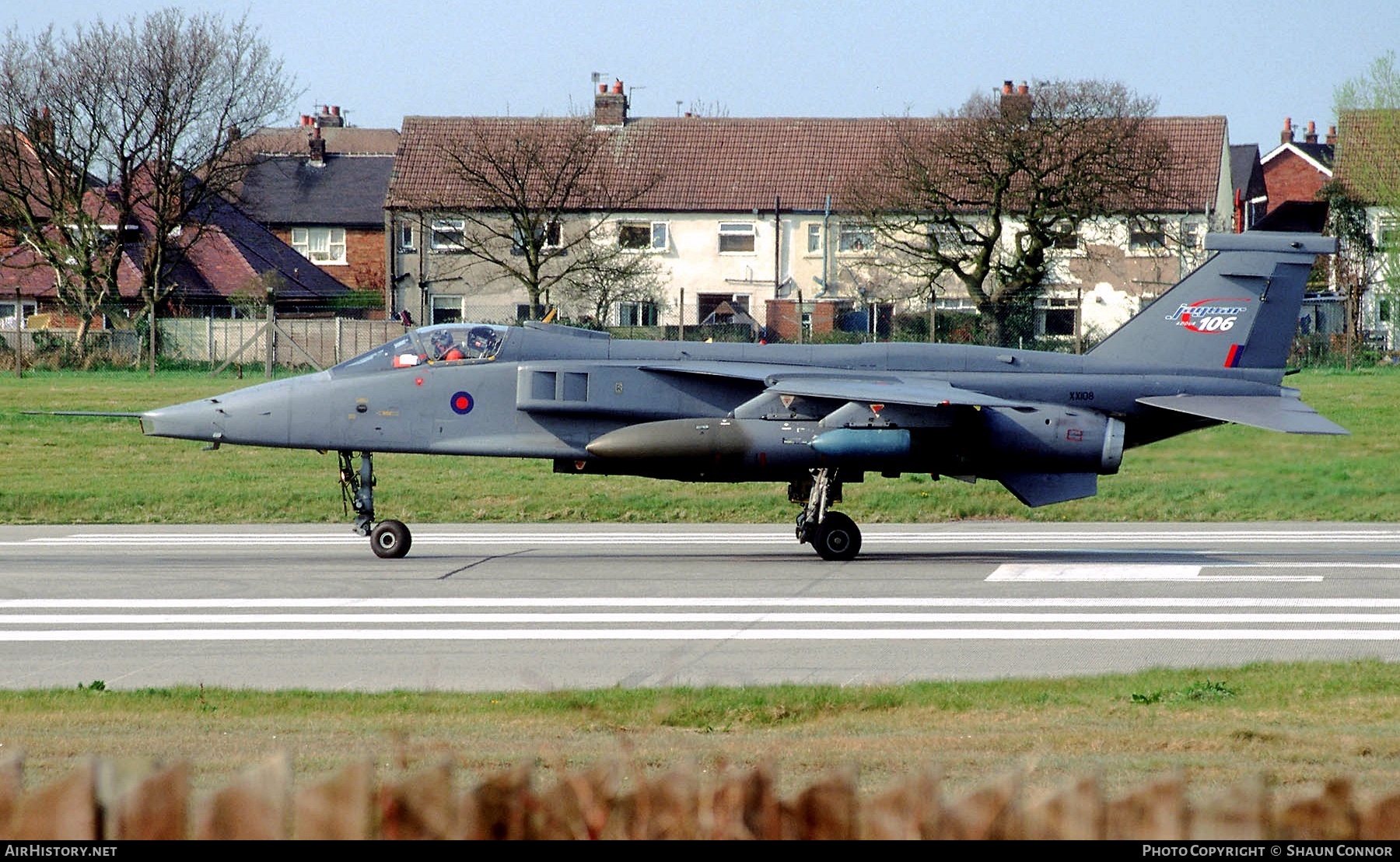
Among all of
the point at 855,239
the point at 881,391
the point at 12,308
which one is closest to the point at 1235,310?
the point at 881,391

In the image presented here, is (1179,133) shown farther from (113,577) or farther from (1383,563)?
(113,577)

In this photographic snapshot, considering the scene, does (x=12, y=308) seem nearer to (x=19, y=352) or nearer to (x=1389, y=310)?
(x=19, y=352)

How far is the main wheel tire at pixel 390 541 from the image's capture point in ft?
54.9

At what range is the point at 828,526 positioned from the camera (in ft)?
55.3

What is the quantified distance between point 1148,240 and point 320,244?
38089mm

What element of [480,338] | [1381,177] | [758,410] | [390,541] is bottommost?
[390,541]

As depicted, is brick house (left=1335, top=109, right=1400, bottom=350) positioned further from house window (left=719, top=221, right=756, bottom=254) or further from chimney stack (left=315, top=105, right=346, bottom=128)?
chimney stack (left=315, top=105, right=346, bottom=128)

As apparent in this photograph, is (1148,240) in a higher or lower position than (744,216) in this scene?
lower

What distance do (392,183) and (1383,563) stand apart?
1692 inches

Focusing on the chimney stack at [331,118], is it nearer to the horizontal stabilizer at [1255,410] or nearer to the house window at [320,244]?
the house window at [320,244]

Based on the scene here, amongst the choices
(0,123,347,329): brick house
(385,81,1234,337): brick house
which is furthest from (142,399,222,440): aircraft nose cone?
(0,123,347,329): brick house

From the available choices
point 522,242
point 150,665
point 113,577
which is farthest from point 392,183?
point 150,665

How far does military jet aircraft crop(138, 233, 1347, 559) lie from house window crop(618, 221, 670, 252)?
115 ft

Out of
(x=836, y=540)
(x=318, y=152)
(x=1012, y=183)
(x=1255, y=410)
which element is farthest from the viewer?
(x=318, y=152)
